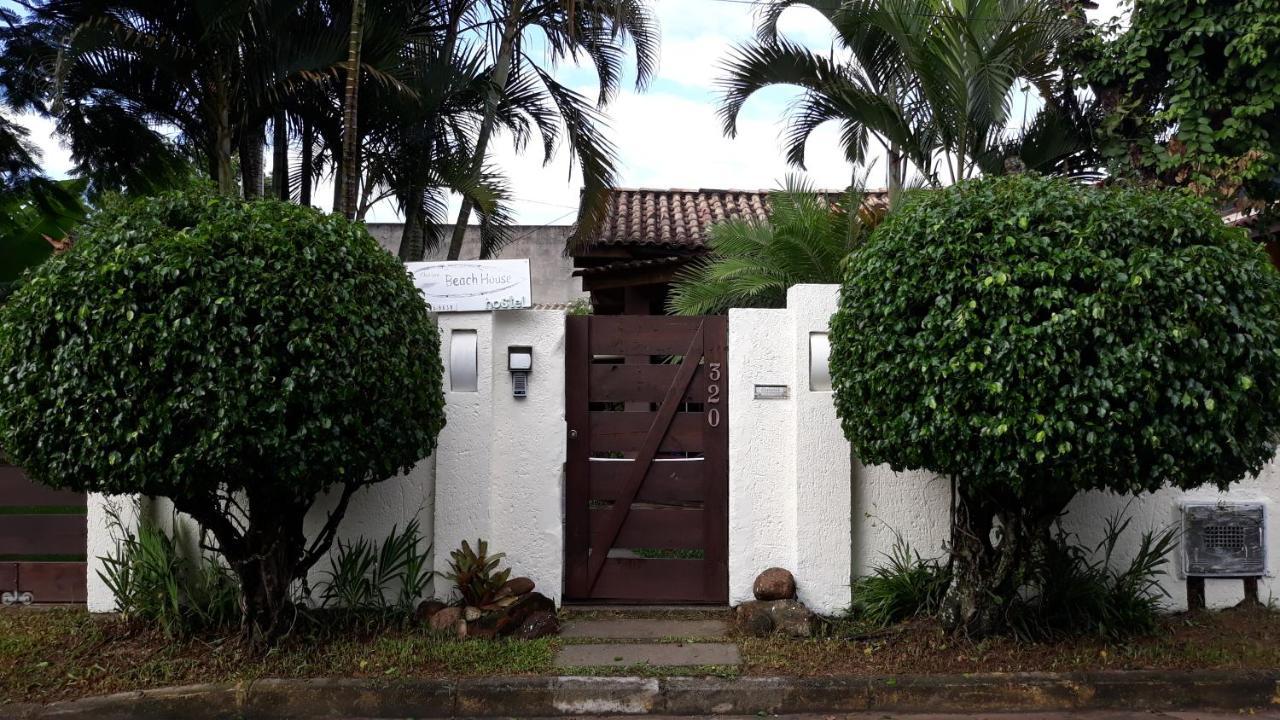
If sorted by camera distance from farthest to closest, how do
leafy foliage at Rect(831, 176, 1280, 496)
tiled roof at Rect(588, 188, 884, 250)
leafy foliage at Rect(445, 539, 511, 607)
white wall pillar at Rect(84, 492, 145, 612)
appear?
tiled roof at Rect(588, 188, 884, 250) → white wall pillar at Rect(84, 492, 145, 612) → leafy foliage at Rect(445, 539, 511, 607) → leafy foliage at Rect(831, 176, 1280, 496)

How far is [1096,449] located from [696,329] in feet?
8.81

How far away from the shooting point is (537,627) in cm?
595

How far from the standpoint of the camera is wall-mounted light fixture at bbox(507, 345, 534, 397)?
6402mm

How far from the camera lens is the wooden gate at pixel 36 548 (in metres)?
6.59

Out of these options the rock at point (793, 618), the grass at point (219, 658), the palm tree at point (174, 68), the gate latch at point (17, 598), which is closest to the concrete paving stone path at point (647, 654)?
the grass at point (219, 658)

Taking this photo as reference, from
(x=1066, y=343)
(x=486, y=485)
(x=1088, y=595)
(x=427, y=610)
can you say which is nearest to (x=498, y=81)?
(x=486, y=485)

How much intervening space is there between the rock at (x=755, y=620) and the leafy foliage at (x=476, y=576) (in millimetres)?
1479

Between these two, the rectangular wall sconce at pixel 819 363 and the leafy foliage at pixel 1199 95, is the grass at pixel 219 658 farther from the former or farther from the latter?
the leafy foliage at pixel 1199 95

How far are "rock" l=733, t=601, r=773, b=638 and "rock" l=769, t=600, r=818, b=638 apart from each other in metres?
0.04

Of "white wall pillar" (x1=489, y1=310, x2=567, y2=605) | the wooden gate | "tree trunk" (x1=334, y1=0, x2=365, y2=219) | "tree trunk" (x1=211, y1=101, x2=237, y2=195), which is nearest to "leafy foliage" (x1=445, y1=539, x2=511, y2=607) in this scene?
"white wall pillar" (x1=489, y1=310, x2=567, y2=605)

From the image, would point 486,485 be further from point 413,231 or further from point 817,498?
A: point 413,231

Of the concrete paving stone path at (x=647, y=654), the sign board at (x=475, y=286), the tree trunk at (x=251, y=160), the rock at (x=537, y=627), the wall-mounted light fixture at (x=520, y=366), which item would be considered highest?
the tree trunk at (x=251, y=160)

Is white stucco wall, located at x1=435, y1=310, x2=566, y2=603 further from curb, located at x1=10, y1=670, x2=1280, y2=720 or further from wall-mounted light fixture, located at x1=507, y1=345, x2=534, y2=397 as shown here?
curb, located at x1=10, y1=670, x2=1280, y2=720

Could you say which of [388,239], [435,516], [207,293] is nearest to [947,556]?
[435,516]
